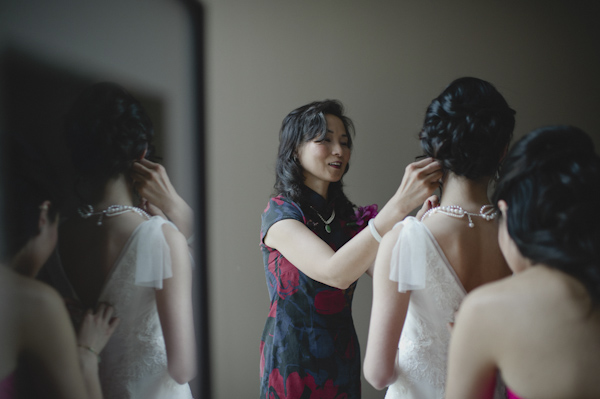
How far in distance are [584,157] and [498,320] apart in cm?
32

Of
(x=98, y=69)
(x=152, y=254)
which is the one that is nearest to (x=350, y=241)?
(x=152, y=254)

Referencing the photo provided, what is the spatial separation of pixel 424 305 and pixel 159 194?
672 mm

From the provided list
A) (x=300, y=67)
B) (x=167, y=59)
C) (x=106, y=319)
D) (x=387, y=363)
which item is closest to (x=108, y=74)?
(x=167, y=59)

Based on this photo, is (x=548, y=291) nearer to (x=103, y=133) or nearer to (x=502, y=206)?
(x=502, y=206)

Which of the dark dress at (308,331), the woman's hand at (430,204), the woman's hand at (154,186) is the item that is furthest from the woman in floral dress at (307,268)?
the woman's hand at (154,186)

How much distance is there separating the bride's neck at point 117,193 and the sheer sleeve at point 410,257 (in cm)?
60

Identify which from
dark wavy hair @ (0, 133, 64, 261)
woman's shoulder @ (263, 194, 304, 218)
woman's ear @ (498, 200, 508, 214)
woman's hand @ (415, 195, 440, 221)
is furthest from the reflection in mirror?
woman's ear @ (498, 200, 508, 214)

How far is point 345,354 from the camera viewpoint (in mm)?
1270

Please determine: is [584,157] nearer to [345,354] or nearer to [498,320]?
[498,320]

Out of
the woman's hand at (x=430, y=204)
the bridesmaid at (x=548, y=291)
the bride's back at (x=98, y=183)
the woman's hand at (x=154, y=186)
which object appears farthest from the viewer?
the woman's hand at (x=430, y=204)

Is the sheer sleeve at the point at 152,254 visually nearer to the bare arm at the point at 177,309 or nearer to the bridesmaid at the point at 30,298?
the bare arm at the point at 177,309

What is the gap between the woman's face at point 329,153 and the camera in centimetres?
127

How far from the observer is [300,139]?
131cm

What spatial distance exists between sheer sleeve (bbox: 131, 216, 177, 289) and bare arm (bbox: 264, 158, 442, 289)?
36 cm
